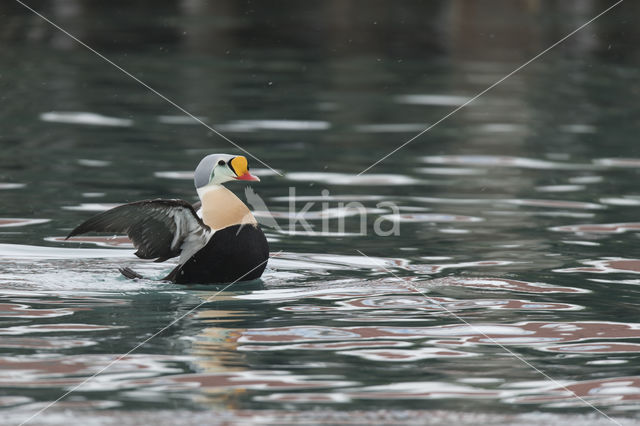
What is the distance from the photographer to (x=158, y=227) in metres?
7.80

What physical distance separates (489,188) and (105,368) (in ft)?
20.9

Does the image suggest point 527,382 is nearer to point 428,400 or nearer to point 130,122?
point 428,400

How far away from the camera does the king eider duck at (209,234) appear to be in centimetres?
778

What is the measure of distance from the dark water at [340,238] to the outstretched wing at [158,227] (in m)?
0.32

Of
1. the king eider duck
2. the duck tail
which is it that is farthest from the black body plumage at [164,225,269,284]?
the duck tail

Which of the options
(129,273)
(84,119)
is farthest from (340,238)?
(84,119)

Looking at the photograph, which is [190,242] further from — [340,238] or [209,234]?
[340,238]

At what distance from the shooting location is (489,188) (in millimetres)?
11969

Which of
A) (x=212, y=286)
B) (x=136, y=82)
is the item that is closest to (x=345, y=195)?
(x=212, y=286)

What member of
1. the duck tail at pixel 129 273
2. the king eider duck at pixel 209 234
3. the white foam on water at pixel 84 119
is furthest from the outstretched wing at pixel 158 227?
the white foam on water at pixel 84 119

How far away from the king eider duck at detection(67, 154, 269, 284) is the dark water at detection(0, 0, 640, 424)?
0.16 metres

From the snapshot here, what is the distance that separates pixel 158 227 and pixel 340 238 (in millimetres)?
2461

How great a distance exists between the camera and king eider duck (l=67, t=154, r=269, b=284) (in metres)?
7.78

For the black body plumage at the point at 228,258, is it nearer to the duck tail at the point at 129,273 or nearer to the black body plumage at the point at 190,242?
the black body plumage at the point at 190,242
